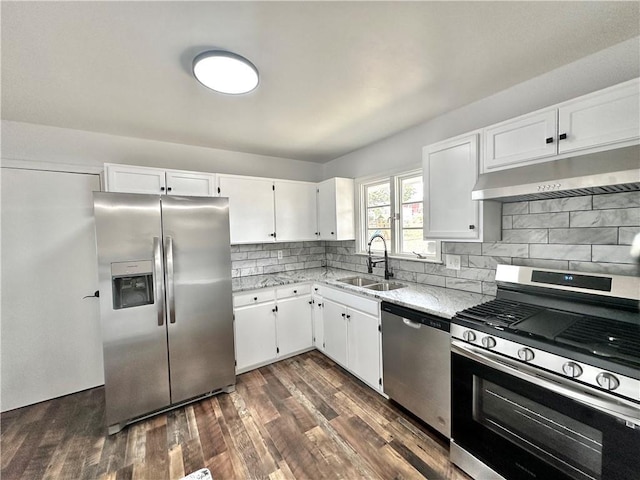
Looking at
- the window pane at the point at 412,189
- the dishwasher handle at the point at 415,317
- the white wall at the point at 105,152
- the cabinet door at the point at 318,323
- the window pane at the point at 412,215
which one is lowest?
the cabinet door at the point at 318,323

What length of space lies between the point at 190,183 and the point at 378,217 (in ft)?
7.03

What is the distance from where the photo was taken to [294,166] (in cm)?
376

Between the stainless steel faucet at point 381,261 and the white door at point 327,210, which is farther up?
the white door at point 327,210

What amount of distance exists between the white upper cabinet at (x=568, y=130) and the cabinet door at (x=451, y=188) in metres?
0.12

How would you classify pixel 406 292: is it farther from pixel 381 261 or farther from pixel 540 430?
pixel 540 430

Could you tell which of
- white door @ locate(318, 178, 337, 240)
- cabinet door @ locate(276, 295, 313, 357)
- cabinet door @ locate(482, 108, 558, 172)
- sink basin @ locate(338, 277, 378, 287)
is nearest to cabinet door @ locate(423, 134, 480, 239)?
cabinet door @ locate(482, 108, 558, 172)

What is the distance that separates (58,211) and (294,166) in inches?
103

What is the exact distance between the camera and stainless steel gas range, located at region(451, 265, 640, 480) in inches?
41.1

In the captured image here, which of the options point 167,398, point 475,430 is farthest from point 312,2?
point 167,398

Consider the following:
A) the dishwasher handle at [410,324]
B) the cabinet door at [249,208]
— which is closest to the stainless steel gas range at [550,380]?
the dishwasher handle at [410,324]

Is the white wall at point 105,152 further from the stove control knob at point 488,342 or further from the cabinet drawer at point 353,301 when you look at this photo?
the stove control knob at point 488,342

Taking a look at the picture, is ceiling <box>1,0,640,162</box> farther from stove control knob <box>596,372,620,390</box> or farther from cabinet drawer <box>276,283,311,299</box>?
cabinet drawer <box>276,283,311,299</box>

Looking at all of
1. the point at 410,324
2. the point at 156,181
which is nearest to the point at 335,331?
the point at 410,324

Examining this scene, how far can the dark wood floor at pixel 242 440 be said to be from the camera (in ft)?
5.34
